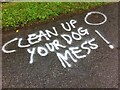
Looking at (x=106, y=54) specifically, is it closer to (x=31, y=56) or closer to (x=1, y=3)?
(x=31, y=56)

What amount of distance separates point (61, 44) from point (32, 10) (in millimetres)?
1254

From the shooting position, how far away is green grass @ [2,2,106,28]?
6.20m

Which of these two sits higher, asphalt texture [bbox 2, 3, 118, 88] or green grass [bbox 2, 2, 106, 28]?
green grass [bbox 2, 2, 106, 28]

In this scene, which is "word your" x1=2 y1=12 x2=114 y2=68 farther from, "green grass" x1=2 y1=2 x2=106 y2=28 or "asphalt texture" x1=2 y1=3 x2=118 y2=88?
"green grass" x1=2 y1=2 x2=106 y2=28

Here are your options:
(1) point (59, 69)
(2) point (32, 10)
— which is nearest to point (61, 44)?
(1) point (59, 69)

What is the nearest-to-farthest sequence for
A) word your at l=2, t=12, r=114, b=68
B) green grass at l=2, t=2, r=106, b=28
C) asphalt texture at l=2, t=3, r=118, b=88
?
1. asphalt texture at l=2, t=3, r=118, b=88
2. word your at l=2, t=12, r=114, b=68
3. green grass at l=2, t=2, r=106, b=28

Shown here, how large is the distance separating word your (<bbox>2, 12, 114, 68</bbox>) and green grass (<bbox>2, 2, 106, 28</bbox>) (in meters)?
0.45

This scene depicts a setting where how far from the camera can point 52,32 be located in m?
5.95

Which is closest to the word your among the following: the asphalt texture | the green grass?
the asphalt texture

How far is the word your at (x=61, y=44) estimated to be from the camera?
545cm

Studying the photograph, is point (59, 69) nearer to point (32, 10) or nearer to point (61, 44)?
point (61, 44)

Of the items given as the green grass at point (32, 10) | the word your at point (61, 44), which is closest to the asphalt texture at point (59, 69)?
the word your at point (61, 44)

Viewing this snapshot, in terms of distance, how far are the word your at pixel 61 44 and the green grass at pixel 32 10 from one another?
0.45m

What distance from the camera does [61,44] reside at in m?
5.69
